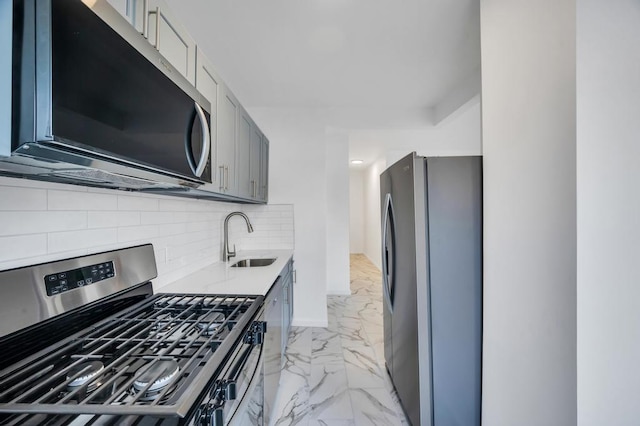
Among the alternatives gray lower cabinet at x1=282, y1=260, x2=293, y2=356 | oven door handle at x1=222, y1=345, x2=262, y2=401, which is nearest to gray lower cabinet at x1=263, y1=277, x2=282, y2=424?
gray lower cabinet at x1=282, y1=260, x2=293, y2=356

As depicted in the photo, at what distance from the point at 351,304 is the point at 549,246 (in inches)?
128

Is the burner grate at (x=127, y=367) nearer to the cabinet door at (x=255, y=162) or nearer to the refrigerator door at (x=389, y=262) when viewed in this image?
the refrigerator door at (x=389, y=262)

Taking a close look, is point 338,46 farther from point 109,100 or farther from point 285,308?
point 285,308

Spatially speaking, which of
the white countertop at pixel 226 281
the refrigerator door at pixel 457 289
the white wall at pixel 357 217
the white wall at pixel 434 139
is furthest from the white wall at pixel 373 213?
the refrigerator door at pixel 457 289

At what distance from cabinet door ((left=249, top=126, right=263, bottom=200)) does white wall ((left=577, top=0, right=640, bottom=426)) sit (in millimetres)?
2087

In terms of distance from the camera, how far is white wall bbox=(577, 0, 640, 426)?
2.96 feet

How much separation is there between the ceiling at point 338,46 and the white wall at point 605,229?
1095 millimetres

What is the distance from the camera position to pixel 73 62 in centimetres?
55

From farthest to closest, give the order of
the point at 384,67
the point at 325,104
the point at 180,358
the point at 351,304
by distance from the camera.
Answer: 1. the point at 351,304
2. the point at 325,104
3. the point at 384,67
4. the point at 180,358

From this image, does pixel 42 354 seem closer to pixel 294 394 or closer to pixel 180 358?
pixel 180 358

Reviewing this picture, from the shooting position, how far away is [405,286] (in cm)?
165

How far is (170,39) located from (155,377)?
1265mm

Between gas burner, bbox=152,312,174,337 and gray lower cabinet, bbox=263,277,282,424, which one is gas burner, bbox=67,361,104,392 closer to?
gas burner, bbox=152,312,174,337

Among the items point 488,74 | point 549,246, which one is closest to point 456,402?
point 549,246
